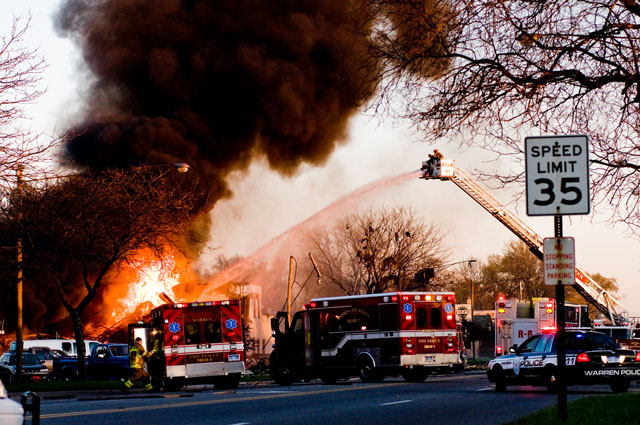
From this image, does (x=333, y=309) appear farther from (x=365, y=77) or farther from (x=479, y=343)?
(x=479, y=343)

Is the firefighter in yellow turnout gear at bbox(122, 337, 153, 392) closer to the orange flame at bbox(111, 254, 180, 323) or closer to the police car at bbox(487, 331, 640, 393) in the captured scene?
the police car at bbox(487, 331, 640, 393)

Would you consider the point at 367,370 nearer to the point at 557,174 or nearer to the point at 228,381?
the point at 228,381

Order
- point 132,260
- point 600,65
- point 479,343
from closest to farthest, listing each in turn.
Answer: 1. point 600,65
2. point 132,260
3. point 479,343

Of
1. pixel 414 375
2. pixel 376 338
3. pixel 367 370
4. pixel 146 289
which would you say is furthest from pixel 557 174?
pixel 146 289

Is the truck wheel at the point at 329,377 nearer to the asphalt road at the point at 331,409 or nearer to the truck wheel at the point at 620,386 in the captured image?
the asphalt road at the point at 331,409

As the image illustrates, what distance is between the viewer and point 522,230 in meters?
46.0

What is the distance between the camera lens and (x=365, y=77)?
14.0 meters

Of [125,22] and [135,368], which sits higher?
[125,22]

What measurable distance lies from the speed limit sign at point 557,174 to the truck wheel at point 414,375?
653 inches

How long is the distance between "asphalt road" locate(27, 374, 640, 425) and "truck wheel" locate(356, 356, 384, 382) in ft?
16.6

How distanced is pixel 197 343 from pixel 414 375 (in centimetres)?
604

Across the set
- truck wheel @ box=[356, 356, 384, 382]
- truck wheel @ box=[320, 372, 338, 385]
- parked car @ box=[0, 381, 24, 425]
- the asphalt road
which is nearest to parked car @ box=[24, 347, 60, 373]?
truck wheel @ box=[320, 372, 338, 385]

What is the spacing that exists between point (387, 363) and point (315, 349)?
2453 millimetres

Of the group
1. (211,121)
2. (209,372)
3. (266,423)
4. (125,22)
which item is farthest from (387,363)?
(125,22)
